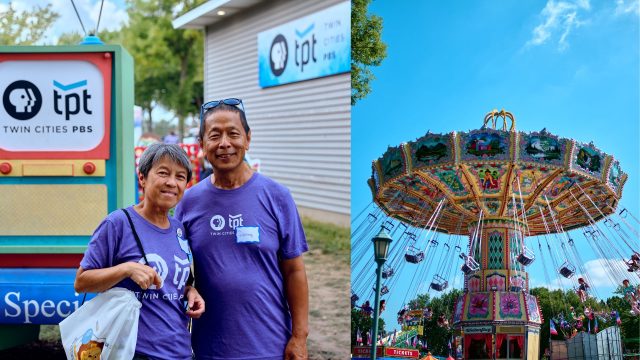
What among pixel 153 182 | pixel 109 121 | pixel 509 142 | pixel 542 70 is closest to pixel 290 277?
pixel 153 182

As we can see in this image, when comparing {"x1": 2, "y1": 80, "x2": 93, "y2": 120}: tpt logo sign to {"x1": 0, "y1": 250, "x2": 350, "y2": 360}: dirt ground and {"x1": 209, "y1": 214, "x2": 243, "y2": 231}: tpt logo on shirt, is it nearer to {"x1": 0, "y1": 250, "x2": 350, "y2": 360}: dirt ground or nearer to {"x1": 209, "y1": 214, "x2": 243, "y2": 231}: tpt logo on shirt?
{"x1": 0, "y1": 250, "x2": 350, "y2": 360}: dirt ground

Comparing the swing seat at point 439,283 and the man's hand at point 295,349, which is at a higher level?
the swing seat at point 439,283

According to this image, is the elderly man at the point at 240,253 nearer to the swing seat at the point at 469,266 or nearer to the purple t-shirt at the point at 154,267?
the purple t-shirt at the point at 154,267

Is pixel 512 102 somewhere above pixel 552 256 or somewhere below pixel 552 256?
above

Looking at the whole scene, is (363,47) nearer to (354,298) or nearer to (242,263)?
(354,298)

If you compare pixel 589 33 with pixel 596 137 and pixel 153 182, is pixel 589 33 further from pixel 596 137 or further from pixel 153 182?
pixel 153 182

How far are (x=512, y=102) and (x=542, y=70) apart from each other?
19 centimetres

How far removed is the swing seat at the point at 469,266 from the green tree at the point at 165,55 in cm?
2792

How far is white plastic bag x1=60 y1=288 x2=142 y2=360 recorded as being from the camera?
2.62m

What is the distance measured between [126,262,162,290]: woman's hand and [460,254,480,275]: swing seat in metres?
1.56

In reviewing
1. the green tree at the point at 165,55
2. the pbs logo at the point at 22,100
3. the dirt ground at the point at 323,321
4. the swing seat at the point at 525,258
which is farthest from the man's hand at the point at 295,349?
the green tree at the point at 165,55

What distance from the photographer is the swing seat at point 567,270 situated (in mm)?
3551

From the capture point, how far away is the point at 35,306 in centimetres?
408

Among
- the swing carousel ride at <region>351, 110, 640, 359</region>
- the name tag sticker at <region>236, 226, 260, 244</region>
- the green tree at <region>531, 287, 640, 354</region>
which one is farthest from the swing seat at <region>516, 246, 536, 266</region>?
the name tag sticker at <region>236, 226, 260, 244</region>
